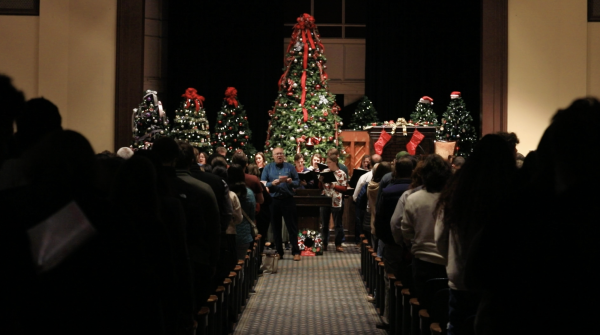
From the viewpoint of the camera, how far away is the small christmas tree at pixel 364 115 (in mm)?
16344

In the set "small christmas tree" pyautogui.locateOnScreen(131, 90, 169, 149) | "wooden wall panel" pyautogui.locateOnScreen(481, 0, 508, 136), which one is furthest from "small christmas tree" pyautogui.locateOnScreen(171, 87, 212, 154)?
"wooden wall panel" pyautogui.locateOnScreen(481, 0, 508, 136)

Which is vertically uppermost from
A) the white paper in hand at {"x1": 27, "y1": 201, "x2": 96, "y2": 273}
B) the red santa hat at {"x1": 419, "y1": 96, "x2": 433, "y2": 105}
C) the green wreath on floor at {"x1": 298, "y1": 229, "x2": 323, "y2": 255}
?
the red santa hat at {"x1": 419, "y1": 96, "x2": 433, "y2": 105}

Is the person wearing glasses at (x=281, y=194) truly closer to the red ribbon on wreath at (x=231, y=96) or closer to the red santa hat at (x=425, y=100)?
the red ribbon on wreath at (x=231, y=96)

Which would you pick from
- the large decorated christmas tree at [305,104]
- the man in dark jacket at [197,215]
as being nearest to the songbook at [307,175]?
the large decorated christmas tree at [305,104]

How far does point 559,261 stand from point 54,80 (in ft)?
36.3

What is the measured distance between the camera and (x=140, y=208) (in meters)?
2.90

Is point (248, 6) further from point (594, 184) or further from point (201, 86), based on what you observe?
point (594, 184)

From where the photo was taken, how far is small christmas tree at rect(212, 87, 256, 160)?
15.6m

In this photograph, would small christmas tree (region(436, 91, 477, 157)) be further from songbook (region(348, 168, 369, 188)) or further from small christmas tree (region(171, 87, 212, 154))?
small christmas tree (region(171, 87, 212, 154))

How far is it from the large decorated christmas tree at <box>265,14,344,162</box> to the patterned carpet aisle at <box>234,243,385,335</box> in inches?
141

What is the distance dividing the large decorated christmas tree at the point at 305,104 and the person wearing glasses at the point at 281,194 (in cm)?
283

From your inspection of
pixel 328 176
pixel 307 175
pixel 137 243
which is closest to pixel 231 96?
pixel 307 175

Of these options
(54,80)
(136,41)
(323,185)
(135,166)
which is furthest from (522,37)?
(135,166)

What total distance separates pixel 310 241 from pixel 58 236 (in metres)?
9.63
